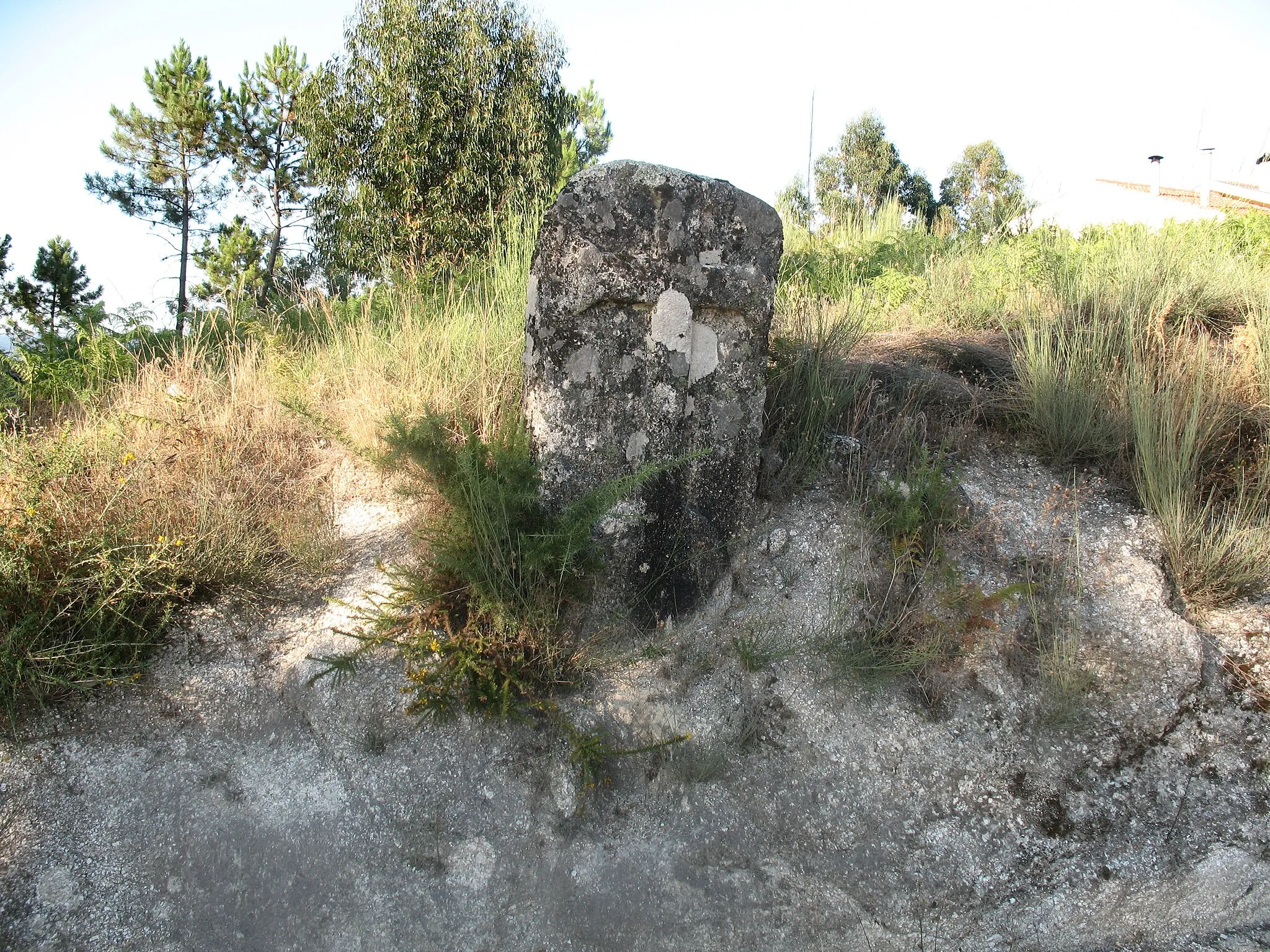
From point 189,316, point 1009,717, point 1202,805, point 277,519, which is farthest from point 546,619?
point 189,316

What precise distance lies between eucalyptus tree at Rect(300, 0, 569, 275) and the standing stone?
4.73 metres

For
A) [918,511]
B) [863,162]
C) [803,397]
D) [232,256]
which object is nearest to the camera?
[918,511]

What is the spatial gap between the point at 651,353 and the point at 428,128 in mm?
5721

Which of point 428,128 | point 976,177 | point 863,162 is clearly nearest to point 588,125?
point 428,128

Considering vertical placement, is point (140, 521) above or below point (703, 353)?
below

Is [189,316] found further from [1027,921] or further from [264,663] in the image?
[1027,921]

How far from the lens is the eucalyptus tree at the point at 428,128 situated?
7840 millimetres

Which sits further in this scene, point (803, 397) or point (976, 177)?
point (976, 177)

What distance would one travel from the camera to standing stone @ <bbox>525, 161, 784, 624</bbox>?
3.13 m

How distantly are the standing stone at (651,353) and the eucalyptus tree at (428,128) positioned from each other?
4.73m

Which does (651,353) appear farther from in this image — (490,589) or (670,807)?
(670,807)

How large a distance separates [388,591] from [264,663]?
0.52 meters

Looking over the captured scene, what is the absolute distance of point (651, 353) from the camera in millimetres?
3215

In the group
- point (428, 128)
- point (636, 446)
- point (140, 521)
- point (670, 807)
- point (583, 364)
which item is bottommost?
point (670, 807)
